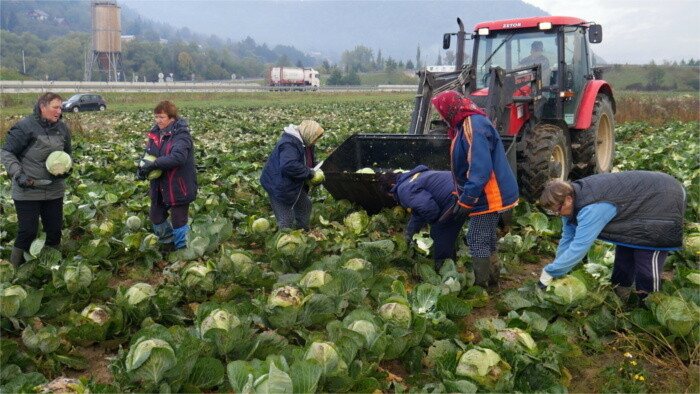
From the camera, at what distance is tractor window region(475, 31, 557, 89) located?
27.3 ft

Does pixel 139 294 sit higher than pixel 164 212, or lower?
lower

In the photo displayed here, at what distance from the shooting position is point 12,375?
3236mm

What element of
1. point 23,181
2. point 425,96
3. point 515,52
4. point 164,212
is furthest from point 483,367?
point 515,52

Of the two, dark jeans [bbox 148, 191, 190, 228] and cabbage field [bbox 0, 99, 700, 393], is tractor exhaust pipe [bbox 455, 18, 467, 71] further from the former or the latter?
dark jeans [bbox 148, 191, 190, 228]

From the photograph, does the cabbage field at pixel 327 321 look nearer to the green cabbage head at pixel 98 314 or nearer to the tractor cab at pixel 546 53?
the green cabbage head at pixel 98 314

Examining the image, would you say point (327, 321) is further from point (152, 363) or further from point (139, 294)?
point (139, 294)

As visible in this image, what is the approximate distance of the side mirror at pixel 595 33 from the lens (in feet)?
27.5

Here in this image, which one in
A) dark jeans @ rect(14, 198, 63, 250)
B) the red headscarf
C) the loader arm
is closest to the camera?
the red headscarf

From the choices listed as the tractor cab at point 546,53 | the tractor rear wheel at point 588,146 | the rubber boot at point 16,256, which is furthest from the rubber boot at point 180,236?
the tractor rear wheel at point 588,146

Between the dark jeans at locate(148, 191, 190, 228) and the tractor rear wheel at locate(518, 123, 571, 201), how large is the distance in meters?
3.86

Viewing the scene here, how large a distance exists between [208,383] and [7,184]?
249 inches

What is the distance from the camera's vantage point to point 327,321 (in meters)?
3.82

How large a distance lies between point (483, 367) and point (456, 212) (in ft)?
5.62

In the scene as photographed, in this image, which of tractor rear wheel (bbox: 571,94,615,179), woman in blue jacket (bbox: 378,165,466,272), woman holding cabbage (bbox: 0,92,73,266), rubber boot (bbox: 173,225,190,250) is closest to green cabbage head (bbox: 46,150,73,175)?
woman holding cabbage (bbox: 0,92,73,266)
